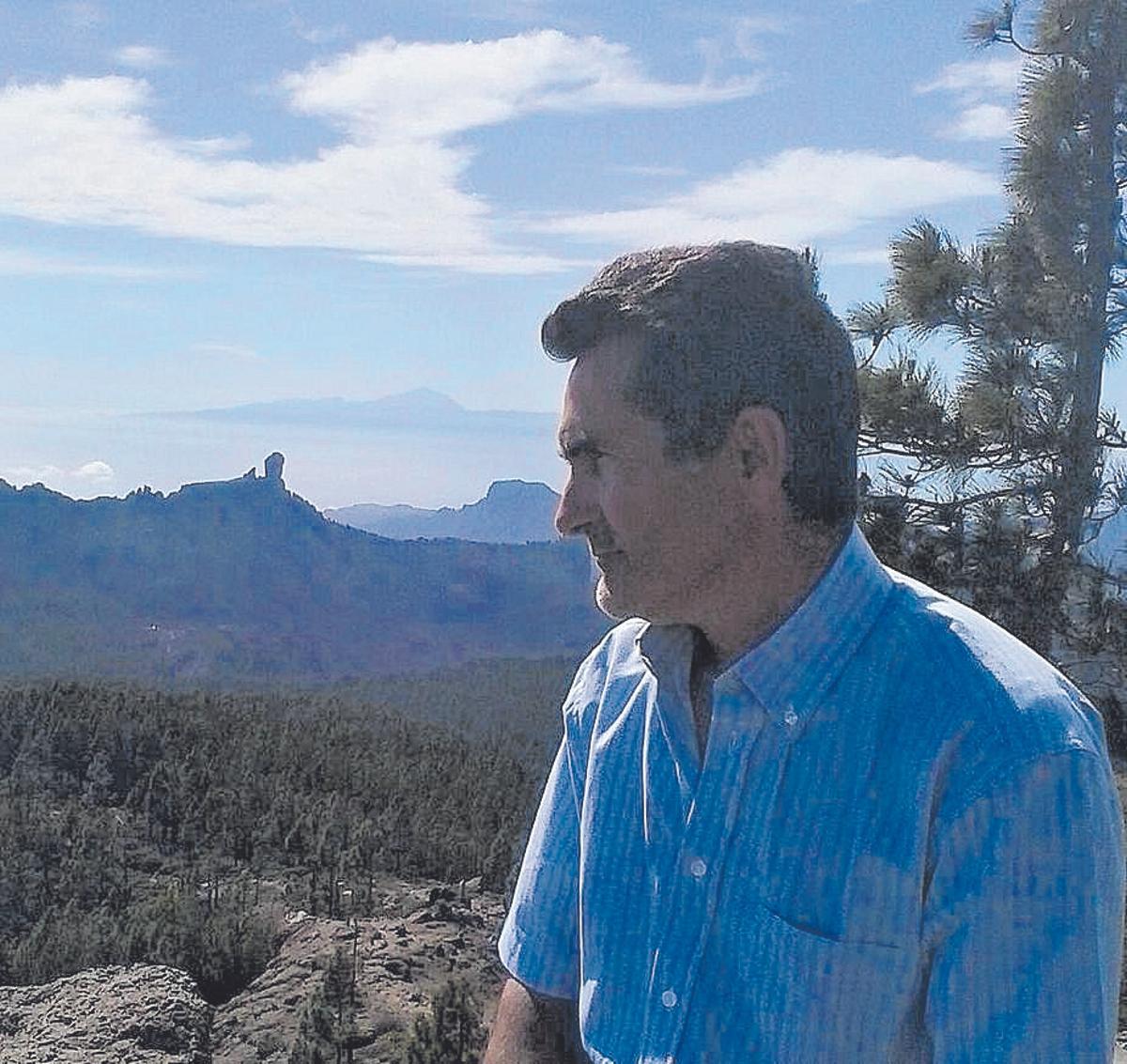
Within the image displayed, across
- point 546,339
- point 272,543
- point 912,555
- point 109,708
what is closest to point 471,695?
point 109,708

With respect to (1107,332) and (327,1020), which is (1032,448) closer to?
(1107,332)

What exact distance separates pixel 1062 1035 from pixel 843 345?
0.63m

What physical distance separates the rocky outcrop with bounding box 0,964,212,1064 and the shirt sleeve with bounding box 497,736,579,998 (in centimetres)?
356

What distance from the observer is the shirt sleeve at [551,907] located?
150 centimetres

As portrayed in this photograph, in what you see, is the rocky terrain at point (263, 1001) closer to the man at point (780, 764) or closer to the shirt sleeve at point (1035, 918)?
the man at point (780, 764)

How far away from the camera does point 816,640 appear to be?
1.29 metres

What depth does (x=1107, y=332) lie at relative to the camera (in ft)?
17.6

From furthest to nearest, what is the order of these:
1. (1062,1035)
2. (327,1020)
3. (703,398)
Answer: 1. (327,1020)
2. (703,398)
3. (1062,1035)

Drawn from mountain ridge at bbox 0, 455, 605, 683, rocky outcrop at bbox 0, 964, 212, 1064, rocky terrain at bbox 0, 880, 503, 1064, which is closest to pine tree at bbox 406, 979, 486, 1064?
rocky terrain at bbox 0, 880, 503, 1064

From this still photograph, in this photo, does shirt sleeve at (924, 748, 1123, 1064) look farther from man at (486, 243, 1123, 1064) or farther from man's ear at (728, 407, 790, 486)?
man's ear at (728, 407, 790, 486)

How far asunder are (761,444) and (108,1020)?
4.42 meters

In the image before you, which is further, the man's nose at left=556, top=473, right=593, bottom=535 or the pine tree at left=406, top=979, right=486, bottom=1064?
the pine tree at left=406, top=979, right=486, bottom=1064

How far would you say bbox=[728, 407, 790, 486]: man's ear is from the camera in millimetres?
1283

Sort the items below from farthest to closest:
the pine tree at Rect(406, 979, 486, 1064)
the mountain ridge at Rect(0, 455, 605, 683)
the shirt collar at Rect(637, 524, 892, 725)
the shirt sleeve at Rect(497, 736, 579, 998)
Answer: the mountain ridge at Rect(0, 455, 605, 683) → the pine tree at Rect(406, 979, 486, 1064) → the shirt sleeve at Rect(497, 736, 579, 998) → the shirt collar at Rect(637, 524, 892, 725)
